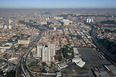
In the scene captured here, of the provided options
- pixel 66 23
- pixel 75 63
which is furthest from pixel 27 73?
pixel 66 23

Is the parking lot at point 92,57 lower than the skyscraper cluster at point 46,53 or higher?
lower

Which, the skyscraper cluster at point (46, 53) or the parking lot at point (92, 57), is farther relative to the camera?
the parking lot at point (92, 57)

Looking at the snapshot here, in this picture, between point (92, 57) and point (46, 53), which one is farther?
point (92, 57)

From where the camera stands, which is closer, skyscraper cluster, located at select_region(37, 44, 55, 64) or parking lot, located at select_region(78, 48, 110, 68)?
skyscraper cluster, located at select_region(37, 44, 55, 64)

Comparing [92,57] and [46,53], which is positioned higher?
[46,53]

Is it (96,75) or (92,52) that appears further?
(92,52)

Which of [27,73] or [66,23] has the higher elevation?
[66,23]

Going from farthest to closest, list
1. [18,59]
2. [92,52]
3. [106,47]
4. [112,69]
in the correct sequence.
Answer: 1. [106,47]
2. [92,52]
3. [18,59]
4. [112,69]

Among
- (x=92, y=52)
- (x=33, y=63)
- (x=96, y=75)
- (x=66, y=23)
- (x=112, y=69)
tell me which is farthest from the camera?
(x=66, y=23)

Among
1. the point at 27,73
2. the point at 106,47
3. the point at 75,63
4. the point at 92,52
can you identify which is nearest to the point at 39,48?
the point at 27,73

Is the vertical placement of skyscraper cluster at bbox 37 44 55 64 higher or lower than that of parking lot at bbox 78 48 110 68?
higher

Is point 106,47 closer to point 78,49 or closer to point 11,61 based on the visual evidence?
point 78,49
